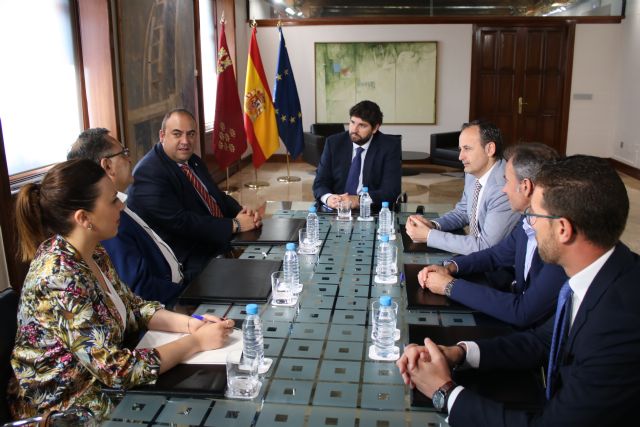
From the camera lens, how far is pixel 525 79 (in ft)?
31.3

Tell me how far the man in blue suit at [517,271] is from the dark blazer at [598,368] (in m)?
0.46

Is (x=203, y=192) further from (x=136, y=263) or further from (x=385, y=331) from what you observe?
(x=385, y=331)

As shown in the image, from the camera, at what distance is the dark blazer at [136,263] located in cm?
234

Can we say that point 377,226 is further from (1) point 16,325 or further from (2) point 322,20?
(2) point 322,20

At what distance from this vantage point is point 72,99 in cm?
467

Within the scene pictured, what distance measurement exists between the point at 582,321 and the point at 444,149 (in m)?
Result: 7.36

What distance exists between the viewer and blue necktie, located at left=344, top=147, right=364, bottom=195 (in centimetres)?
411

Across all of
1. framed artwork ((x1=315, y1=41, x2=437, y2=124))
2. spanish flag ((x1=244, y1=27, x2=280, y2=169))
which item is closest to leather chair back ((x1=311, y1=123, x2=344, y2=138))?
framed artwork ((x1=315, y1=41, x2=437, y2=124))

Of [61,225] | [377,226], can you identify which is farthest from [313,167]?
[61,225]

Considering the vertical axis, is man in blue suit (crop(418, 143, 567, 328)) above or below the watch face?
above

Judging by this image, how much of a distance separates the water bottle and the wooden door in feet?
28.3

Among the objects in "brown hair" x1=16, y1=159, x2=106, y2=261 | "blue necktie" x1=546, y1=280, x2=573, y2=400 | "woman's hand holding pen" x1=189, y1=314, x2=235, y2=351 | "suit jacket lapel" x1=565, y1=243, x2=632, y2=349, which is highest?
"brown hair" x1=16, y1=159, x2=106, y2=261

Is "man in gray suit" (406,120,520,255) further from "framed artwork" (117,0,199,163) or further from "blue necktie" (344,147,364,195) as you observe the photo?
"framed artwork" (117,0,199,163)

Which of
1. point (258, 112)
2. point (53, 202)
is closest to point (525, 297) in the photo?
point (53, 202)
